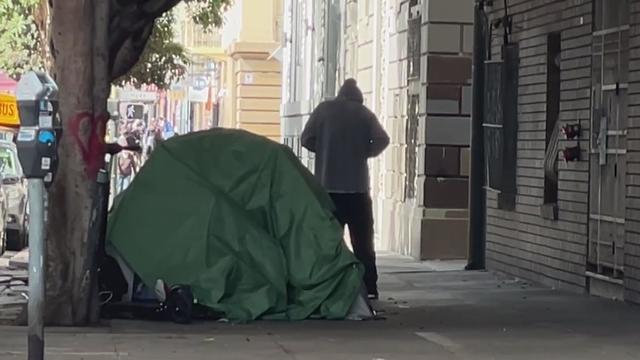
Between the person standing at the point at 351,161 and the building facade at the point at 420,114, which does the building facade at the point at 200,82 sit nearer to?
the building facade at the point at 420,114

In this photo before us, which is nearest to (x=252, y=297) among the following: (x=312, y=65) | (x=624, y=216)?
(x=624, y=216)

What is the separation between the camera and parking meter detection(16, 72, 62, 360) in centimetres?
727

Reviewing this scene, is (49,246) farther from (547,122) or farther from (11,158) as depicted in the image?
(11,158)

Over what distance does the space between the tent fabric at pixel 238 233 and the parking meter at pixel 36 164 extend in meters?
3.11

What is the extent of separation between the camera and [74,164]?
9898 mm

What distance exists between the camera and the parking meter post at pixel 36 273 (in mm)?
7285

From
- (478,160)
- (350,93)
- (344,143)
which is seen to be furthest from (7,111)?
(344,143)

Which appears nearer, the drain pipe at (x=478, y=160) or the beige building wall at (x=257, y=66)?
the drain pipe at (x=478, y=160)

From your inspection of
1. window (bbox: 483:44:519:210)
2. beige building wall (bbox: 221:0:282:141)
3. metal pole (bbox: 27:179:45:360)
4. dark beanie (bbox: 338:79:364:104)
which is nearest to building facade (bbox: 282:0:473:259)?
window (bbox: 483:44:519:210)

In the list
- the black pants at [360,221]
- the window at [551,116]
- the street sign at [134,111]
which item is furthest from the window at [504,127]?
the street sign at [134,111]

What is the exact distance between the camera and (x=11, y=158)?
75.7 ft

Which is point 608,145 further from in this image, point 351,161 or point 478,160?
point 478,160

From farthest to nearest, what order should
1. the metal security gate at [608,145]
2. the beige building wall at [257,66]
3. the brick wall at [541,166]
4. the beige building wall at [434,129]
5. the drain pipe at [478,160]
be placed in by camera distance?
the beige building wall at [257,66], the beige building wall at [434,129], the drain pipe at [478,160], the brick wall at [541,166], the metal security gate at [608,145]

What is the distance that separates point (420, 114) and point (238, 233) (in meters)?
8.70
